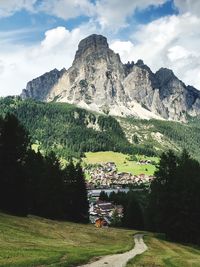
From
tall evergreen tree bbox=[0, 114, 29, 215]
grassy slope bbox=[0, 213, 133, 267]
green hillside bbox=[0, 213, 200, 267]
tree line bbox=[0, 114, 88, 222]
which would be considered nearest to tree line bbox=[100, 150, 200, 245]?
green hillside bbox=[0, 213, 200, 267]

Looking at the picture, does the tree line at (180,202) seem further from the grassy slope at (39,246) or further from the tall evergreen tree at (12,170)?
the tall evergreen tree at (12,170)

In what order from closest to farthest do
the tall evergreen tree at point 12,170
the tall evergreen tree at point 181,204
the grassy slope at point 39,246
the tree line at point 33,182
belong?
the grassy slope at point 39,246, the tall evergreen tree at point 12,170, the tree line at point 33,182, the tall evergreen tree at point 181,204

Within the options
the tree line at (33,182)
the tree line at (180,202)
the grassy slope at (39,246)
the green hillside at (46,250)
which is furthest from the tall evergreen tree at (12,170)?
the tree line at (180,202)

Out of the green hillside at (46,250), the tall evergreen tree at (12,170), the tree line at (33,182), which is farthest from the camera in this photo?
the tree line at (33,182)

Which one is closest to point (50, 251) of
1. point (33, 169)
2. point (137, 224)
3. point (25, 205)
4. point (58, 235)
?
Answer: point (58, 235)

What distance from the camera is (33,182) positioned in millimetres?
87312

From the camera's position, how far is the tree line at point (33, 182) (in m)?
72.2

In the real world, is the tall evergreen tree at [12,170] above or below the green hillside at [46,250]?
above

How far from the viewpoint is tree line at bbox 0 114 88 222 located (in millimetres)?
72188

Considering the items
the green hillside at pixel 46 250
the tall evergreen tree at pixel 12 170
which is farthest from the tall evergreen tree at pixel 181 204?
the tall evergreen tree at pixel 12 170

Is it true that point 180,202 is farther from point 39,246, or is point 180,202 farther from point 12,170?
point 39,246

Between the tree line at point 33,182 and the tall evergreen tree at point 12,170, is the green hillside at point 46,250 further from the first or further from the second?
the tree line at point 33,182

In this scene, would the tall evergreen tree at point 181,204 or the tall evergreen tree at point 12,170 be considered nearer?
the tall evergreen tree at point 12,170

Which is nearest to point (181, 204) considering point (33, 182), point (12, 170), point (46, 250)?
point (12, 170)
